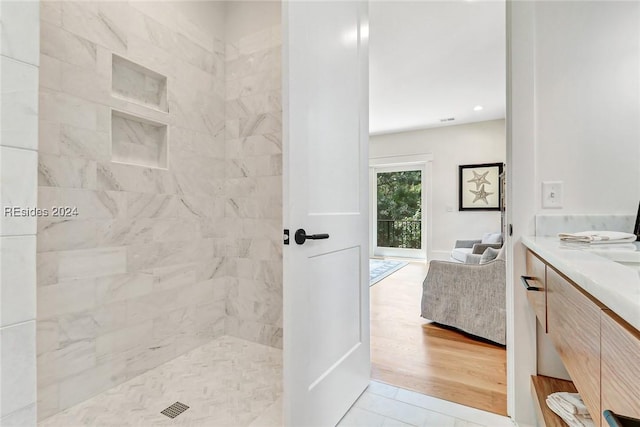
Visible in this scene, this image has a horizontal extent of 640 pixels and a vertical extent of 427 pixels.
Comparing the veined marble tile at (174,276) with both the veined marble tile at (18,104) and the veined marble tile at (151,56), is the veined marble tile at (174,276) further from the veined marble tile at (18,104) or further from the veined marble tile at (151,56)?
the veined marble tile at (18,104)

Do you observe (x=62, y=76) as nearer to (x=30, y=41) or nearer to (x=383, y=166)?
(x=30, y=41)

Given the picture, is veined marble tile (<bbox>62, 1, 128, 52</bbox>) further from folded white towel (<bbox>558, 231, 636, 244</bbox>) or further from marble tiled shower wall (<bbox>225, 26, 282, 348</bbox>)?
folded white towel (<bbox>558, 231, 636, 244</bbox>)

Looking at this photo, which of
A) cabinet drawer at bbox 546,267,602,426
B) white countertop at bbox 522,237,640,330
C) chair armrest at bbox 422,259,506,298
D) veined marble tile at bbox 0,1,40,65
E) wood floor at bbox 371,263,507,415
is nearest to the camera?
white countertop at bbox 522,237,640,330

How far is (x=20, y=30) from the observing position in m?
0.72

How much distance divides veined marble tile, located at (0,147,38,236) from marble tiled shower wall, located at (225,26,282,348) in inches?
63.1

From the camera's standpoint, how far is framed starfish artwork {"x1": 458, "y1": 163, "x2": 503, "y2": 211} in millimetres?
5645

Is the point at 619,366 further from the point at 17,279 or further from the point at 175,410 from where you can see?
the point at 175,410

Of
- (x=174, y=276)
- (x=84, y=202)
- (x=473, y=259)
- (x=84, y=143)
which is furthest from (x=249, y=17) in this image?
(x=473, y=259)

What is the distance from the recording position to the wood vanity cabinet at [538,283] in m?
1.04

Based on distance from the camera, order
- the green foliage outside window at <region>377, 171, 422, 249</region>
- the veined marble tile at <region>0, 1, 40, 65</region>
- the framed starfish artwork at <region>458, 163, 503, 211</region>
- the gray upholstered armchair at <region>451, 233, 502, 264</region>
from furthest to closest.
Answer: the green foliage outside window at <region>377, 171, 422, 249</region>, the framed starfish artwork at <region>458, 163, 503, 211</region>, the gray upholstered armchair at <region>451, 233, 502, 264</region>, the veined marble tile at <region>0, 1, 40, 65</region>

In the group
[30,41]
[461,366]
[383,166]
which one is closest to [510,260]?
[461,366]

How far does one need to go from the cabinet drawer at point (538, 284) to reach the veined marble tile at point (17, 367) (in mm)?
1446

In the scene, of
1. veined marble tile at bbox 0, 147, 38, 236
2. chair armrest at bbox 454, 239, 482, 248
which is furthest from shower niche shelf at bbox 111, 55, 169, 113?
chair armrest at bbox 454, 239, 482, 248

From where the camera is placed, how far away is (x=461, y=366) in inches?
82.5
